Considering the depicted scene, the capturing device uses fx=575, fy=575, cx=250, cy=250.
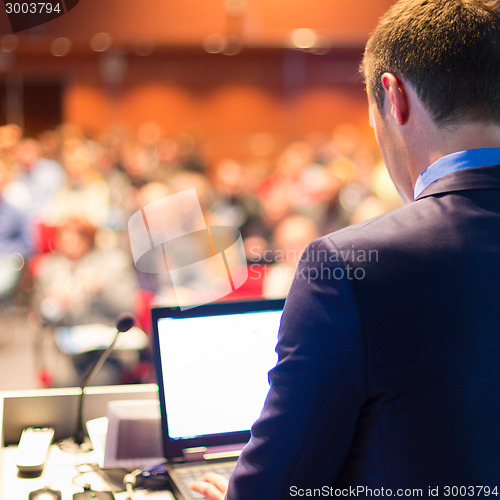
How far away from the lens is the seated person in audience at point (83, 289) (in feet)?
9.75

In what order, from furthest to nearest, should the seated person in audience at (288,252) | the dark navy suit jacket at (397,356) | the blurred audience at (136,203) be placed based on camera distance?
the blurred audience at (136,203), the seated person in audience at (288,252), the dark navy suit jacket at (397,356)

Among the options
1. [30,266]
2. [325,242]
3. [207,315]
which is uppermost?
[325,242]

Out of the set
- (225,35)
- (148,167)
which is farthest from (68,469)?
(148,167)

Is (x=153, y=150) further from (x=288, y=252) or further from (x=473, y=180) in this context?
(x=473, y=180)

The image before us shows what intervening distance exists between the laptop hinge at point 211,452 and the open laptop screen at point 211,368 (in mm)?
22

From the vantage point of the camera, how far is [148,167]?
661cm

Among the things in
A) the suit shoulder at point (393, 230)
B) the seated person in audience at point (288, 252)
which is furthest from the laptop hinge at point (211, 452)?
the seated person in audience at point (288, 252)

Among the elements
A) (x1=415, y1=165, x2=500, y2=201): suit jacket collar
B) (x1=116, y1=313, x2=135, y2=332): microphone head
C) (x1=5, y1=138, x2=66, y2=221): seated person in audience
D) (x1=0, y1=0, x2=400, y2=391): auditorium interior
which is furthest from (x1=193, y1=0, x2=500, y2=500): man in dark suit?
(x1=5, y1=138, x2=66, y2=221): seated person in audience

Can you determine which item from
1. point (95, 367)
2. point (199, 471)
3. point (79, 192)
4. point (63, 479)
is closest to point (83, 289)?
point (95, 367)

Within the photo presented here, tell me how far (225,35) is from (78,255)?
3.11 m

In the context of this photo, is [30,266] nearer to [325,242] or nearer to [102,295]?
[102,295]

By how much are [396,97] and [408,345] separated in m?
0.34

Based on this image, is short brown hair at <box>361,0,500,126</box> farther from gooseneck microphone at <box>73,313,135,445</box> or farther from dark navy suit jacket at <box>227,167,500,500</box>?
gooseneck microphone at <box>73,313,135,445</box>

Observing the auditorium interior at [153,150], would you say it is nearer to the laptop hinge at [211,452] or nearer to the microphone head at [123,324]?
the microphone head at [123,324]
